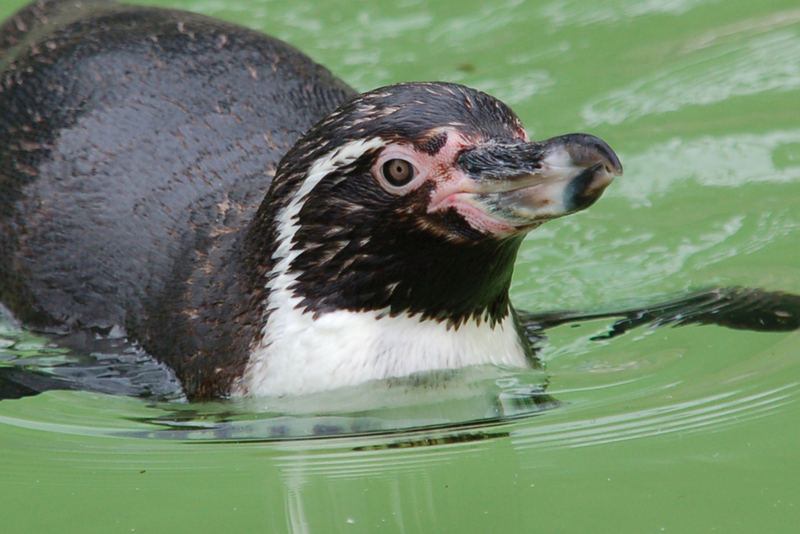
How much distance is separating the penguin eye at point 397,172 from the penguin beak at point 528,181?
159 millimetres

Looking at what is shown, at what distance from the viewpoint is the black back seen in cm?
604

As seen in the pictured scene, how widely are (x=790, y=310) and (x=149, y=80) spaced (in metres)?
3.27

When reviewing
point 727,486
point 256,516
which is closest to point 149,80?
point 256,516

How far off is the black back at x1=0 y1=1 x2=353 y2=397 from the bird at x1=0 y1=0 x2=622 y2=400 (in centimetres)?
1

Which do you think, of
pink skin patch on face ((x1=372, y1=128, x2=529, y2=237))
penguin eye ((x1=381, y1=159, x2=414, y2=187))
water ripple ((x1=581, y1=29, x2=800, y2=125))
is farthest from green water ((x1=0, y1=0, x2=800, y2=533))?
penguin eye ((x1=381, y1=159, x2=414, y2=187))

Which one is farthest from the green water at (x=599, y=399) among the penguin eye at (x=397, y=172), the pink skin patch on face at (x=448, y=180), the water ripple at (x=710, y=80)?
the penguin eye at (x=397, y=172)

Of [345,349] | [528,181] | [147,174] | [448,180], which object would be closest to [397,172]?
[448,180]

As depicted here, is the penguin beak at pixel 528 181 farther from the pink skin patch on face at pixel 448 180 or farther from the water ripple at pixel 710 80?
the water ripple at pixel 710 80

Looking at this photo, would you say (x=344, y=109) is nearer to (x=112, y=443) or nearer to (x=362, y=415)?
(x=362, y=415)

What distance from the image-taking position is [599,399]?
5.48 m

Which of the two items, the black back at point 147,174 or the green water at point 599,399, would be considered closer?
the green water at point 599,399

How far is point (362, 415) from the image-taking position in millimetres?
5539

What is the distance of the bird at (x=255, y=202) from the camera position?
5191 millimetres

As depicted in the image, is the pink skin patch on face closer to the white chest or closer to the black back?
the white chest
